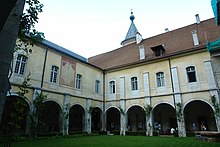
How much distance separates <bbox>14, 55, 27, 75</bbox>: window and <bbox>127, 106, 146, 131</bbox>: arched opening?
1286 cm

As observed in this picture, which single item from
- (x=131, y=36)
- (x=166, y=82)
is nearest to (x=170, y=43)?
(x=166, y=82)

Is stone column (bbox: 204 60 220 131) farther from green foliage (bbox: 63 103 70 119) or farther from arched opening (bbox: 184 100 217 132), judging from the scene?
green foliage (bbox: 63 103 70 119)

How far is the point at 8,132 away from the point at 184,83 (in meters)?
15.1

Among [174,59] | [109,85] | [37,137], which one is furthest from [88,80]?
[174,59]

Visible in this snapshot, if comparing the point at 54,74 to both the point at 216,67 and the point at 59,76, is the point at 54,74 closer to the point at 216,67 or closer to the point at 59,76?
the point at 59,76

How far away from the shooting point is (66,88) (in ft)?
53.5

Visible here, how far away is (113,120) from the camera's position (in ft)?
74.8

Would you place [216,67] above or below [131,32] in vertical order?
below

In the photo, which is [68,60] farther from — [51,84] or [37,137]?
[37,137]

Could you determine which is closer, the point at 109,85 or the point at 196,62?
the point at 196,62

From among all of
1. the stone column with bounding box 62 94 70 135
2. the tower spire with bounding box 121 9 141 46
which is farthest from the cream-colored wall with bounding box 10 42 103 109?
the tower spire with bounding box 121 9 141 46

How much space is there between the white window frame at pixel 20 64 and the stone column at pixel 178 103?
530 inches

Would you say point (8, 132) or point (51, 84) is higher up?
point (51, 84)

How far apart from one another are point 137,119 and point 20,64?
47.4 feet
